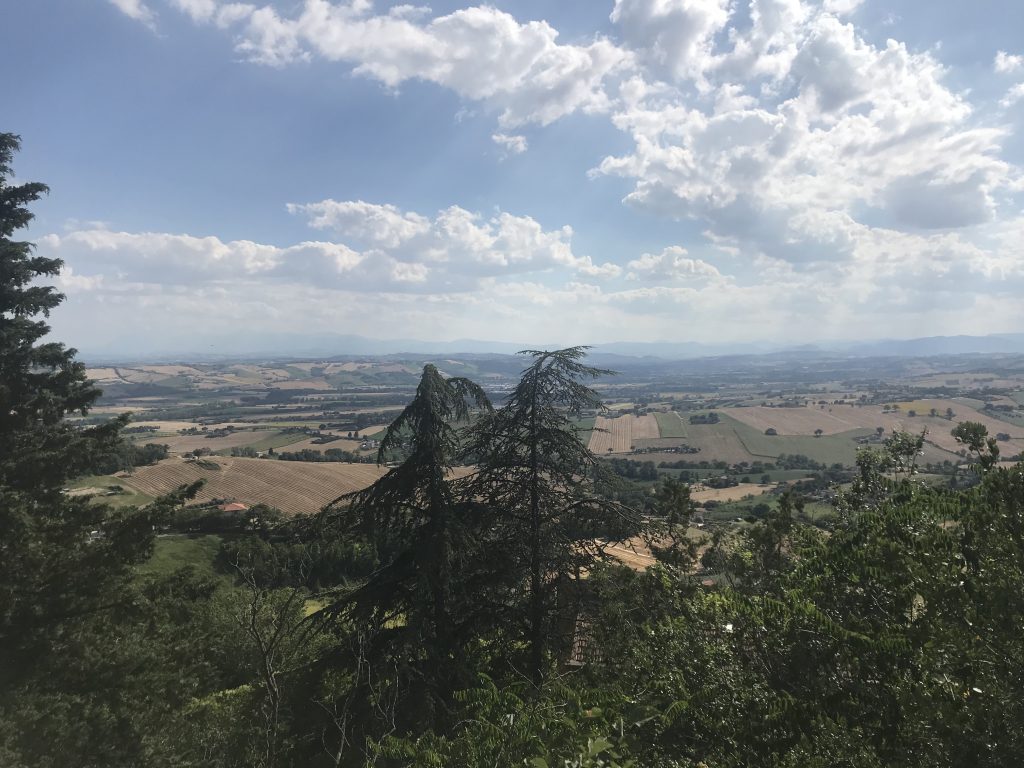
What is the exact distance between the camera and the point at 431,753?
15.2ft

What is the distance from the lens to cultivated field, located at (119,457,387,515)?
53.2 meters

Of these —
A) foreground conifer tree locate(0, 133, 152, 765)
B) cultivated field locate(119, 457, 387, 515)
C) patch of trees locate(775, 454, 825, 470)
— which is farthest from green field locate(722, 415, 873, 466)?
foreground conifer tree locate(0, 133, 152, 765)

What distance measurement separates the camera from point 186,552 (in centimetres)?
3869

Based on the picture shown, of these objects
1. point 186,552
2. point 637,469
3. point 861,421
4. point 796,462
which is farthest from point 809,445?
point 186,552

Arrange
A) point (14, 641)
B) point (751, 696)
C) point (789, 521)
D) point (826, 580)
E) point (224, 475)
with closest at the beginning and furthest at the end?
1. point (751, 696)
2. point (826, 580)
3. point (14, 641)
4. point (789, 521)
5. point (224, 475)

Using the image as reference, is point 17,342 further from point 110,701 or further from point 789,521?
point 789,521

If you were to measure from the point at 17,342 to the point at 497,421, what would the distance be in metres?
10.4

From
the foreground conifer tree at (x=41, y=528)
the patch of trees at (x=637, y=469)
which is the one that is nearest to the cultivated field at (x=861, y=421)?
the patch of trees at (x=637, y=469)

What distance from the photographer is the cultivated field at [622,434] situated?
313 feet

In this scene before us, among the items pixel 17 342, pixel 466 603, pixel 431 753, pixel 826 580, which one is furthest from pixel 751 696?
pixel 17 342

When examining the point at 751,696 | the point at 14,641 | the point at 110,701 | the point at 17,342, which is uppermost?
the point at 17,342

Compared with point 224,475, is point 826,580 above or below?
above

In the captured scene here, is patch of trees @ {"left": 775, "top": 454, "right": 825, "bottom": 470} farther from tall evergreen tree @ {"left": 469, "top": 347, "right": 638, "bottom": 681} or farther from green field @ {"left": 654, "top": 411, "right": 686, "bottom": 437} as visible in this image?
tall evergreen tree @ {"left": 469, "top": 347, "right": 638, "bottom": 681}

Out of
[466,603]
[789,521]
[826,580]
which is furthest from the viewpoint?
[789,521]
